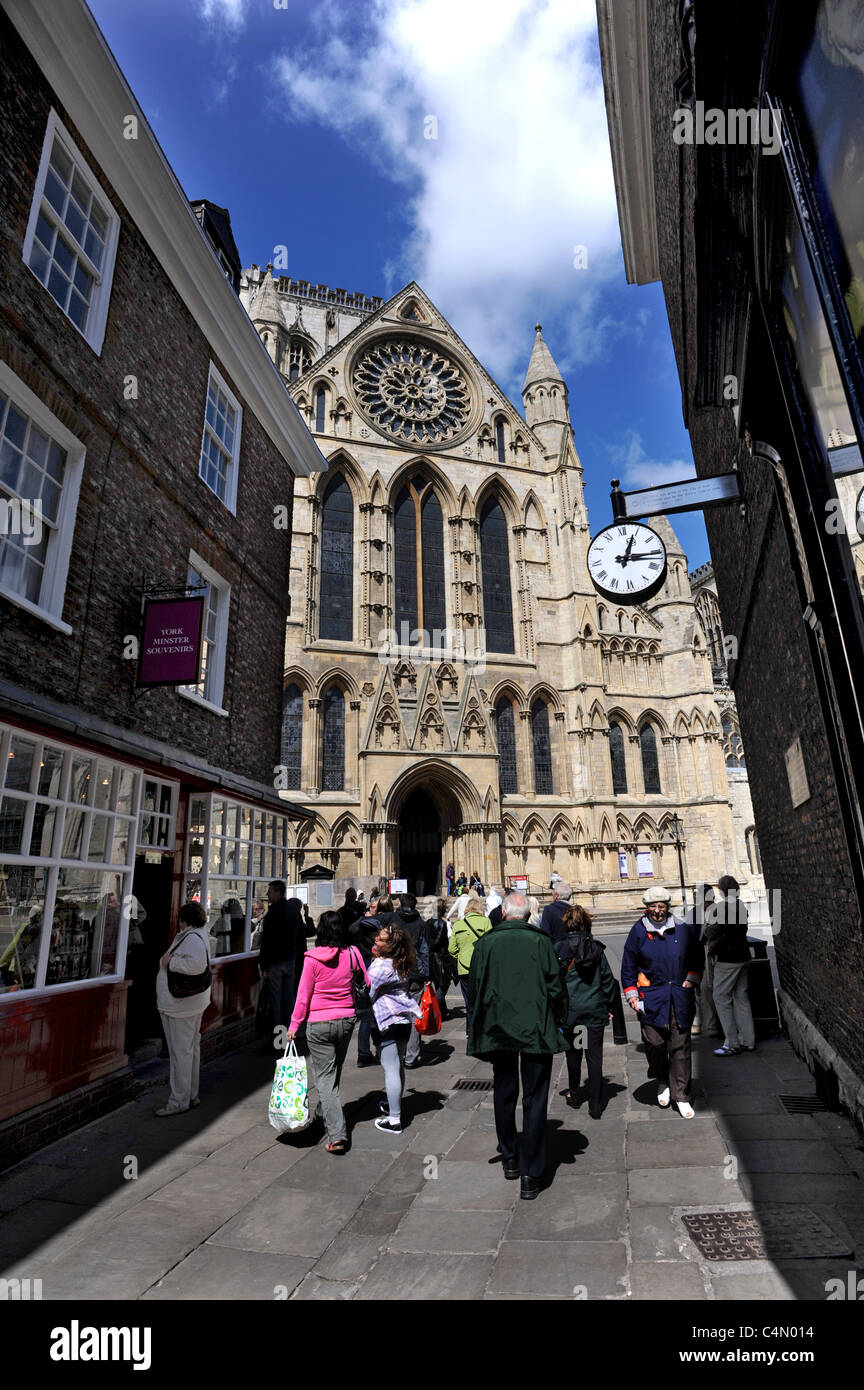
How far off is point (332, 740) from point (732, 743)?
24.9 meters

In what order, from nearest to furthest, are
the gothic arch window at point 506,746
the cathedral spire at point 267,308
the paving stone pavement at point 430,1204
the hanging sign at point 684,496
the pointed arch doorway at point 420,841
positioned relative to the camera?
→ the paving stone pavement at point 430,1204 < the hanging sign at point 684,496 < the pointed arch doorway at point 420,841 < the gothic arch window at point 506,746 < the cathedral spire at point 267,308

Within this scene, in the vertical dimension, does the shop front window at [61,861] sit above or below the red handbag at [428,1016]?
above

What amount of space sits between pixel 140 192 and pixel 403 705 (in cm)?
1824

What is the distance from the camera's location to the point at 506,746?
2720 cm

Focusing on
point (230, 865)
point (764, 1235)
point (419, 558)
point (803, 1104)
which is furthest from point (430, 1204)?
point (419, 558)

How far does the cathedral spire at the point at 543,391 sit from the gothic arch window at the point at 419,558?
6923 mm

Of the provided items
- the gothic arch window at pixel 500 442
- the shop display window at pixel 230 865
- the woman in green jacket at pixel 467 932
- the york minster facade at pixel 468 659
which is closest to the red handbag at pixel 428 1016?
the woman in green jacket at pixel 467 932

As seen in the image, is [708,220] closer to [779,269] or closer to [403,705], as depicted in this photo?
[779,269]

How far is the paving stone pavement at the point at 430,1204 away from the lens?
129 inches

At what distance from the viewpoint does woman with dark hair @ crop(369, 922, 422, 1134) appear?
5.71 metres

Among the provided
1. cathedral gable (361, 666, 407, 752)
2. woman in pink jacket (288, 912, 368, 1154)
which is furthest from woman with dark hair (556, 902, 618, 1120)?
cathedral gable (361, 666, 407, 752)

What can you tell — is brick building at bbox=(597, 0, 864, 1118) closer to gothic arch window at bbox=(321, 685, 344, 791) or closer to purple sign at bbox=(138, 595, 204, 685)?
purple sign at bbox=(138, 595, 204, 685)

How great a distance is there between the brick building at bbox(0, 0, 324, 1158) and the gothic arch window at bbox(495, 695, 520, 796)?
16400 mm

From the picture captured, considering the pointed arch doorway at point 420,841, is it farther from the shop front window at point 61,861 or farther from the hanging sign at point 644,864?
the shop front window at point 61,861
